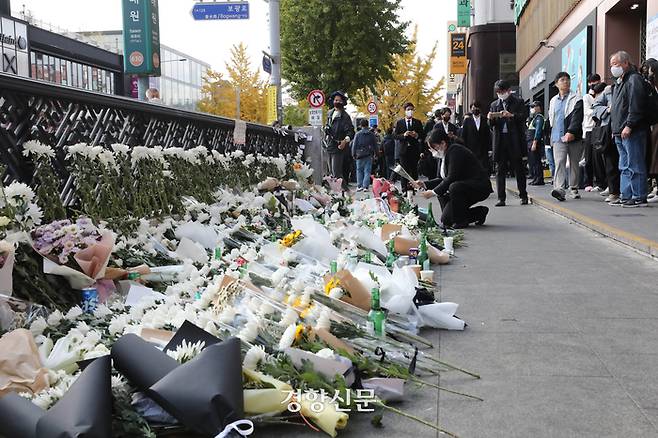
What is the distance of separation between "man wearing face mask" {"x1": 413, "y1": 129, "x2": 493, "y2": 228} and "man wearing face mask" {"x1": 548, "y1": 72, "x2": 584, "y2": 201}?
14.0ft

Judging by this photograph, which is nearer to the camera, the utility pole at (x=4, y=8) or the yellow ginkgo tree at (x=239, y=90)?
the utility pole at (x=4, y=8)

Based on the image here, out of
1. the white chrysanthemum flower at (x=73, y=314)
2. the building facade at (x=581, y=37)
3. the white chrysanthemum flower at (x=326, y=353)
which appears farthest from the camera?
the building facade at (x=581, y=37)

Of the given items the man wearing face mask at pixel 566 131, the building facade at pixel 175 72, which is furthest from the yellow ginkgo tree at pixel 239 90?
the man wearing face mask at pixel 566 131

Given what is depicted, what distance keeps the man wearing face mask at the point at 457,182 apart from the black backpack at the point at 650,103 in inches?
109

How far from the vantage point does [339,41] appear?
33125 millimetres

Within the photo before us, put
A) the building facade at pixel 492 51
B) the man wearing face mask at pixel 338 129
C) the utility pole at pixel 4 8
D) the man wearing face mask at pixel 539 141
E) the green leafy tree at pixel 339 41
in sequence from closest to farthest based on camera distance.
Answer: the man wearing face mask at pixel 338 129 → the man wearing face mask at pixel 539 141 → the green leafy tree at pixel 339 41 → the utility pole at pixel 4 8 → the building facade at pixel 492 51

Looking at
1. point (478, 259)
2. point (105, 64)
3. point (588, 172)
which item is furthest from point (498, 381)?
point (105, 64)

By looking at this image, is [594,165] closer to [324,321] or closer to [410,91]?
[324,321]

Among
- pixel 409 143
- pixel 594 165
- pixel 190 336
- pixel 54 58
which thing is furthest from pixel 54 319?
pixel 54 58

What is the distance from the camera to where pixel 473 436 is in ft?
10.0

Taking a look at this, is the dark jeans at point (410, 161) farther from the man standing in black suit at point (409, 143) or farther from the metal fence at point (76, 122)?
the metal fence at point (76, 122)

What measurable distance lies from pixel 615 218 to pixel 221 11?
1251 cm

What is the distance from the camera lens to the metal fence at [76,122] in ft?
17.5

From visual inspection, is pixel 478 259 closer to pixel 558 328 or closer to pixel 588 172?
pixel 558 328
